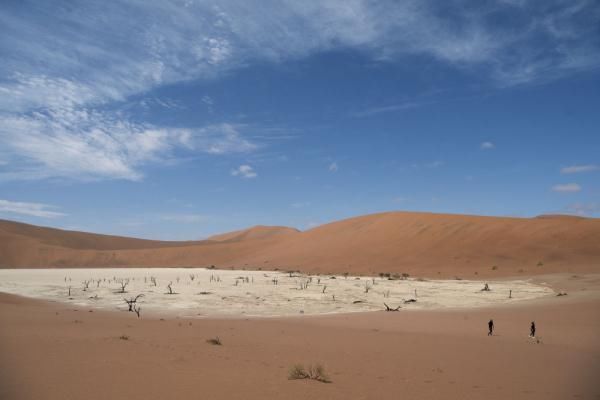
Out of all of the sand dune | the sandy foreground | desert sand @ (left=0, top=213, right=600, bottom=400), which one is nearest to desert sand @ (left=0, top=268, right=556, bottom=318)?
desert sand @ (left=0, top=213, right=600, bottom=400)

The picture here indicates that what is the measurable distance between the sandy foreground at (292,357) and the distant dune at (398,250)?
73.6 feet

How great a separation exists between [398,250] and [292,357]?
3849cm

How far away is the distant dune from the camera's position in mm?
37344

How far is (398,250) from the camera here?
153 ft

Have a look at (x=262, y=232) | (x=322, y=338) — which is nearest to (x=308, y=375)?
(x=322, y=338)

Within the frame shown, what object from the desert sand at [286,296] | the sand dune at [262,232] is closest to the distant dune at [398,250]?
the desert sand at [286,296]

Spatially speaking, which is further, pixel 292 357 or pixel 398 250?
pixel 398 250

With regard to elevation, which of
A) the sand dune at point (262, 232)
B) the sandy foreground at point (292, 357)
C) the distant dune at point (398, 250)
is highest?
the sand dune at point (262, 232)

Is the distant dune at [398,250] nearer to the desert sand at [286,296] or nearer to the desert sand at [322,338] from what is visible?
the desert sand at [322,338]

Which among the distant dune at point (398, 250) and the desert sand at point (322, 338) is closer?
the desert sand at point (322, 338)

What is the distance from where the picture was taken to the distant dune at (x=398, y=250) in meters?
37.3

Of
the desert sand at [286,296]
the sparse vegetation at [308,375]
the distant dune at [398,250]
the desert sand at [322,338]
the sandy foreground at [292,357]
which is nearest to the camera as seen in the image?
the sandy foreground at [292,357]

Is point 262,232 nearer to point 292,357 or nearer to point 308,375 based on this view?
point 292,357

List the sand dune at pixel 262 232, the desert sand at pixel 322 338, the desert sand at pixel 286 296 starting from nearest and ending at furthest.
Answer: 1. the desert sand at pixel 322 338
2. the desert sand at pixel 286 296
3. the sand dune at pixel 262 232
